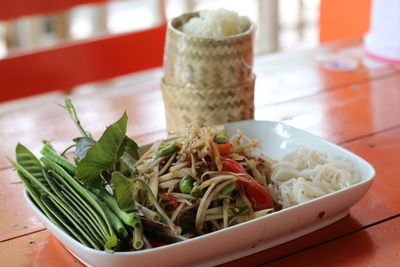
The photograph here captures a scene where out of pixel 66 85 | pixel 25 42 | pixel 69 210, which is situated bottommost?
pixel 25 42

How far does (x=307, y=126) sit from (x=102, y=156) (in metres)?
0.65

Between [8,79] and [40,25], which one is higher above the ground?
[8,79]

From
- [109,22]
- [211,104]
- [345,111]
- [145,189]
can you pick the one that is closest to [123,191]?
[145,189]

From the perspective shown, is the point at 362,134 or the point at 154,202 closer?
the point at 154,202

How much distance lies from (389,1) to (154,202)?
4.06 ft

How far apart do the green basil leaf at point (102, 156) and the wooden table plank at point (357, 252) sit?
0.27 metres

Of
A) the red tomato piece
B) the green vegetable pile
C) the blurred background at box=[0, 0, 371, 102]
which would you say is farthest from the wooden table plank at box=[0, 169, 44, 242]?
the blurred background at box=[0, 0, 371, 102]

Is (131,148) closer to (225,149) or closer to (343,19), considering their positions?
(225,149)

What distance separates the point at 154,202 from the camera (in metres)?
0.90

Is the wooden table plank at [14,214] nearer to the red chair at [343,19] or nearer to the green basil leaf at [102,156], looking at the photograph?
the green basil leaf at [102,156]

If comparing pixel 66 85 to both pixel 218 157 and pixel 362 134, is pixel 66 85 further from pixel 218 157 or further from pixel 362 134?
pixel 218 157

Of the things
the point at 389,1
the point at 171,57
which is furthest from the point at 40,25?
the point at 171,57

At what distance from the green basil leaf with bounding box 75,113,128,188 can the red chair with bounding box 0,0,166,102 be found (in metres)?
0.95

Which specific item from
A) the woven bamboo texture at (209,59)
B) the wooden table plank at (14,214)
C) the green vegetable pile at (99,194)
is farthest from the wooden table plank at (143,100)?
the green vegetable pile at (99,194)
